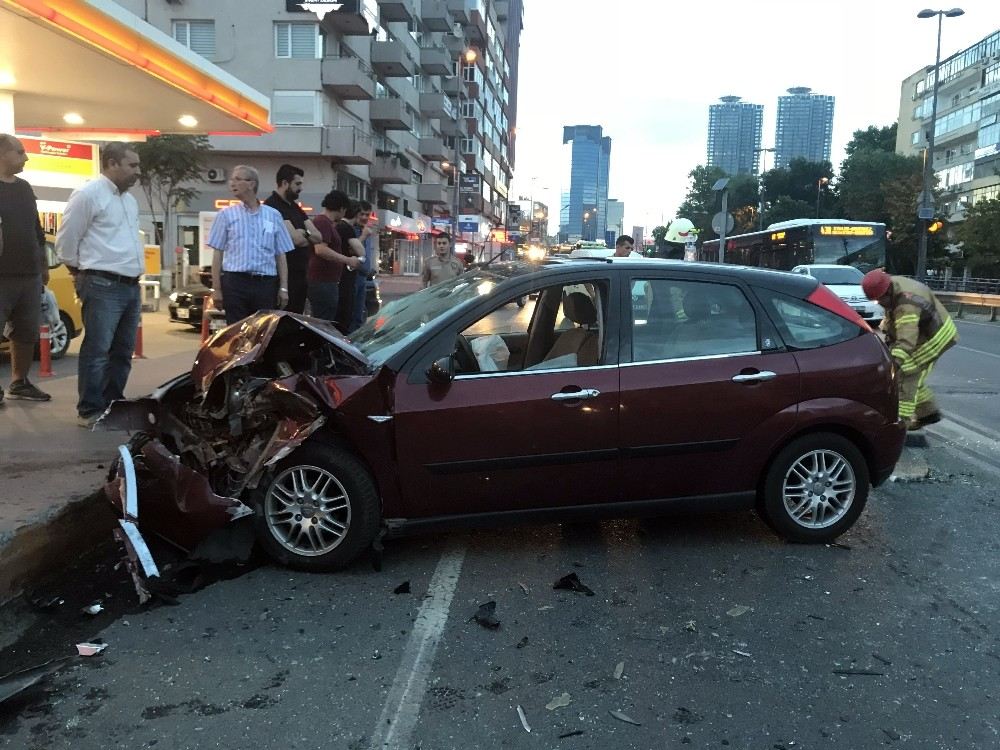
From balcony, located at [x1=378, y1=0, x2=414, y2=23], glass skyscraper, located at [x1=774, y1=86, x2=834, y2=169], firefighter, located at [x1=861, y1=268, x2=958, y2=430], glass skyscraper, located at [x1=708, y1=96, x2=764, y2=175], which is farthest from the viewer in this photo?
glass skyscraper, located at [x1=708, y1=96, x2=764, y2=175]

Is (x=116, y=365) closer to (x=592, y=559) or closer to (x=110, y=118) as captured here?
(x=592, y=559)

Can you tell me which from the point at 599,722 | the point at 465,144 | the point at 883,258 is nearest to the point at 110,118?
the point at 599,722

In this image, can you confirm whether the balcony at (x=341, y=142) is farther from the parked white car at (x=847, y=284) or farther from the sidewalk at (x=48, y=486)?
the sidewalk at (x=48, y=486)

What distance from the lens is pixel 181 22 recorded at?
3725cm

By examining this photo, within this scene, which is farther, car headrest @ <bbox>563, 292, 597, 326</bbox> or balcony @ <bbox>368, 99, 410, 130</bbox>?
balcony @ <bbox>368, 99, 410, 130</bbox>

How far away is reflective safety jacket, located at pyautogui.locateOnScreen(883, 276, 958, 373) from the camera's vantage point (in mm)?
6156

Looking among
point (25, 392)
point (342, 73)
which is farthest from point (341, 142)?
point (25, 392)

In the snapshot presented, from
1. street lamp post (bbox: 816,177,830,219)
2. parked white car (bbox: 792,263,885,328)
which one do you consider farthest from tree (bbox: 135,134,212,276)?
street lamp post (bbox: 816,177,830,219)

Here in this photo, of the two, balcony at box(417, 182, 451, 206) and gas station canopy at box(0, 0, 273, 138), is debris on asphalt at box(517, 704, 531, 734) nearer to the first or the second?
gas station canopy at box(0, 0, 273, 138)

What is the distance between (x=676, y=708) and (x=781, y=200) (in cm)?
7912

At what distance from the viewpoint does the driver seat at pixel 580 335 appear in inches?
172

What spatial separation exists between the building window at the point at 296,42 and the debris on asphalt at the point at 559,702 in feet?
127

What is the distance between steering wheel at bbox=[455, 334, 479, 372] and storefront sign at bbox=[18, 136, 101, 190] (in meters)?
11.7

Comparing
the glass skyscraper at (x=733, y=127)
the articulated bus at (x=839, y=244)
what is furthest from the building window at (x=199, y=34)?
the glass skyscraper at (x=733, y=127)
